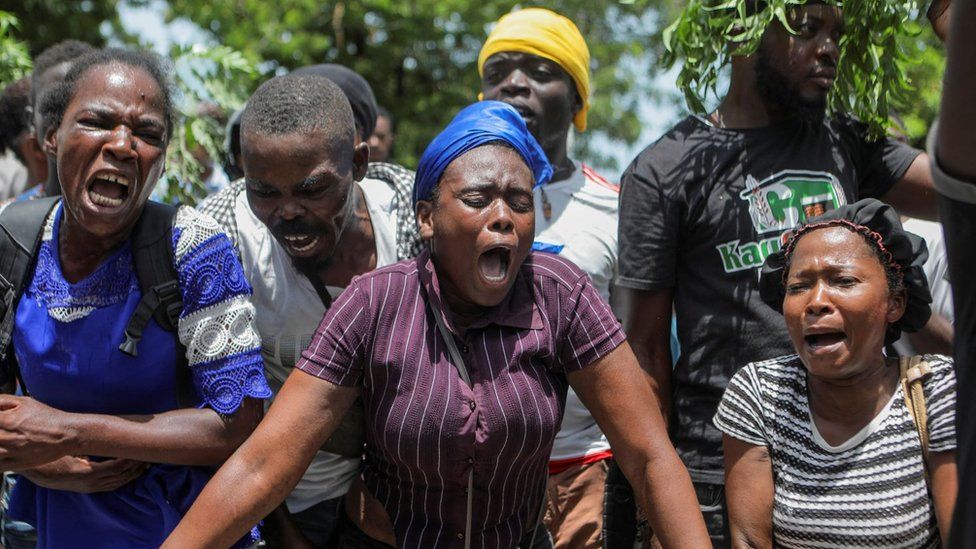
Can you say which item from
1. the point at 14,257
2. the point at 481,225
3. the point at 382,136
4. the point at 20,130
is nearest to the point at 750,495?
the point at 481,225

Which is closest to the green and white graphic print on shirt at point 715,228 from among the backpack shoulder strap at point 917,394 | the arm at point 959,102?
the backpack shoulder strap at point 917,394

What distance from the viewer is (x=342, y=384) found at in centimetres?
317

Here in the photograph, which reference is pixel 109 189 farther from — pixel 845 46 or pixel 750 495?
pixel 845 46

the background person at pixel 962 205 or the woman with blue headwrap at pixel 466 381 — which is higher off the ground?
the background person at pixel 962 205

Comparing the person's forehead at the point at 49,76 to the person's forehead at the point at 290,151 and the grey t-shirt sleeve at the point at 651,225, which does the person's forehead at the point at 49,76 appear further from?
the grey t-shirt sleeve at the point at 651,225

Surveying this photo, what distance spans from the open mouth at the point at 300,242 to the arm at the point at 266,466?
582mm

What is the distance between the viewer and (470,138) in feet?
10.9

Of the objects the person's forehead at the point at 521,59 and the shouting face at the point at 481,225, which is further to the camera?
the person's forehead at the point at 521,59

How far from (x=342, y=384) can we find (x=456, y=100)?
10.7 m

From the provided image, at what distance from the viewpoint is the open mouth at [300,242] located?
3613mm

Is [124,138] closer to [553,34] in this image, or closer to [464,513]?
[464,513]

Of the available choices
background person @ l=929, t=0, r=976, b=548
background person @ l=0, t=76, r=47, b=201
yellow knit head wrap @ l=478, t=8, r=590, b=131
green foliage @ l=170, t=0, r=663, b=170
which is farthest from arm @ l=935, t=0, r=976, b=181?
green foliage @ l=170, t=0, r=663, b=170

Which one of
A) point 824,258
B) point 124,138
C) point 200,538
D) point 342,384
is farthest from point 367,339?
point 824,258

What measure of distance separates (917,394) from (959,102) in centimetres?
185
